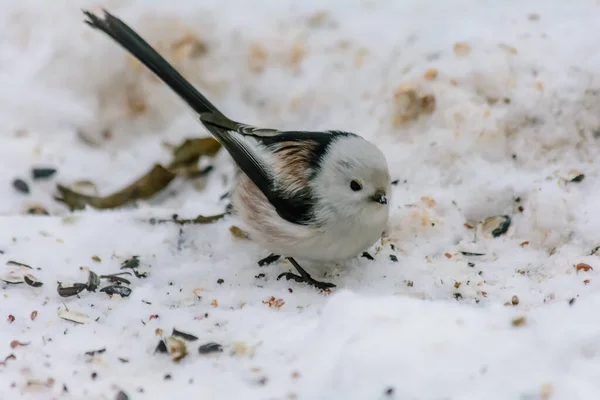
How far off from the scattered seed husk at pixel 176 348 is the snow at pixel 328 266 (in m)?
0.04

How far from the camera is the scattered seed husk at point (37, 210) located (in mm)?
3840

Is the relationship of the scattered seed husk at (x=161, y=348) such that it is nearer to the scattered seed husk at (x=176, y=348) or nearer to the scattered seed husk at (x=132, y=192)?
the scattered seed husk at (x=176, y=348)

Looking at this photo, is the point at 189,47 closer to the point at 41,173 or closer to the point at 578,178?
the point at 41,173

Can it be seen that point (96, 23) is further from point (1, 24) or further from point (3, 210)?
point (1, 24)

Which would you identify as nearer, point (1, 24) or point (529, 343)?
point (529, 343)

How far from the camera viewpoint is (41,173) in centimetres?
414

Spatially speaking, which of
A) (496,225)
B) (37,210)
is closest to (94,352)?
(37,210)

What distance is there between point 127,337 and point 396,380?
3.48ft

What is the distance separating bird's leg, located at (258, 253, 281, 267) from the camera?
A: 3262 millimetres

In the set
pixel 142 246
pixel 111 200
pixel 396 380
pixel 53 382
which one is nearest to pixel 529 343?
pixel 396 380

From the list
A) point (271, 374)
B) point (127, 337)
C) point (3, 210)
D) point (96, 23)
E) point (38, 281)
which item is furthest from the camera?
point (3, 210)

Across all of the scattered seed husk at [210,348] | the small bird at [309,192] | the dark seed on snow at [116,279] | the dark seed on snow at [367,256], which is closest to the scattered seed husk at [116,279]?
the dark seed on snow at [116,279]

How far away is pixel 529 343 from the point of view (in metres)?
2.09

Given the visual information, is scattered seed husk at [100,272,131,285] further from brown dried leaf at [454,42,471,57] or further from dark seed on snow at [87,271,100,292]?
brown dried leaf at [454,42,471,57]
